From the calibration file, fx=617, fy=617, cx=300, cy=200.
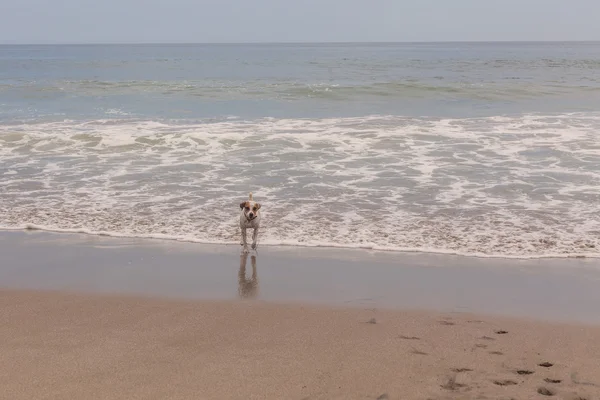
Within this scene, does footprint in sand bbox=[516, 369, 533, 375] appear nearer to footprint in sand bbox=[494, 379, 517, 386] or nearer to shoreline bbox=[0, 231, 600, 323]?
footprint in sand bbox=[494, 379, 517, 386]

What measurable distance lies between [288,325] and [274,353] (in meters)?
0.63

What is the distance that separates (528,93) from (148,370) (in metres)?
27.9

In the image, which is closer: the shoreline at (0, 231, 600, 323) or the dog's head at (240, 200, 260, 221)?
the shoreline at (0, 231, 600, 323)

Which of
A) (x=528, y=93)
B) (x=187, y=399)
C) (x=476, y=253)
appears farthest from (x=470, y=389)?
(x=528, y=93)

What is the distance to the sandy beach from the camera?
4.45 m

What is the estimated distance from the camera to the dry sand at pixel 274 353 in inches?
172

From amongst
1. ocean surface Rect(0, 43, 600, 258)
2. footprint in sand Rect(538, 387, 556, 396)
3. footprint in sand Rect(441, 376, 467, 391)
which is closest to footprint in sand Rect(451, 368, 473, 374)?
footprint in sand Rect(441, 376, 467, 391)

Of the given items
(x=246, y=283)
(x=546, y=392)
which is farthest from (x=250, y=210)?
(x=546, y=392)

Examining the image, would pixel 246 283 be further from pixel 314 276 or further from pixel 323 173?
pixel 323 173

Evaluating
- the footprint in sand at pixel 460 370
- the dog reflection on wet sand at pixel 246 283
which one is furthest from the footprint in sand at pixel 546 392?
the dog reflection on wet sand at pixel 246 283

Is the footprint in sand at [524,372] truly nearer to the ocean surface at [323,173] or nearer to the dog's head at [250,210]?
the ocean surface at [323,173]

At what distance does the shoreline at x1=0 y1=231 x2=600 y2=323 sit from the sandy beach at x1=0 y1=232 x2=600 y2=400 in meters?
0.03

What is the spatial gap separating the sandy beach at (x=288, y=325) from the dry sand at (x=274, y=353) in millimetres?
16

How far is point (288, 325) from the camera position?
5.58 metres
